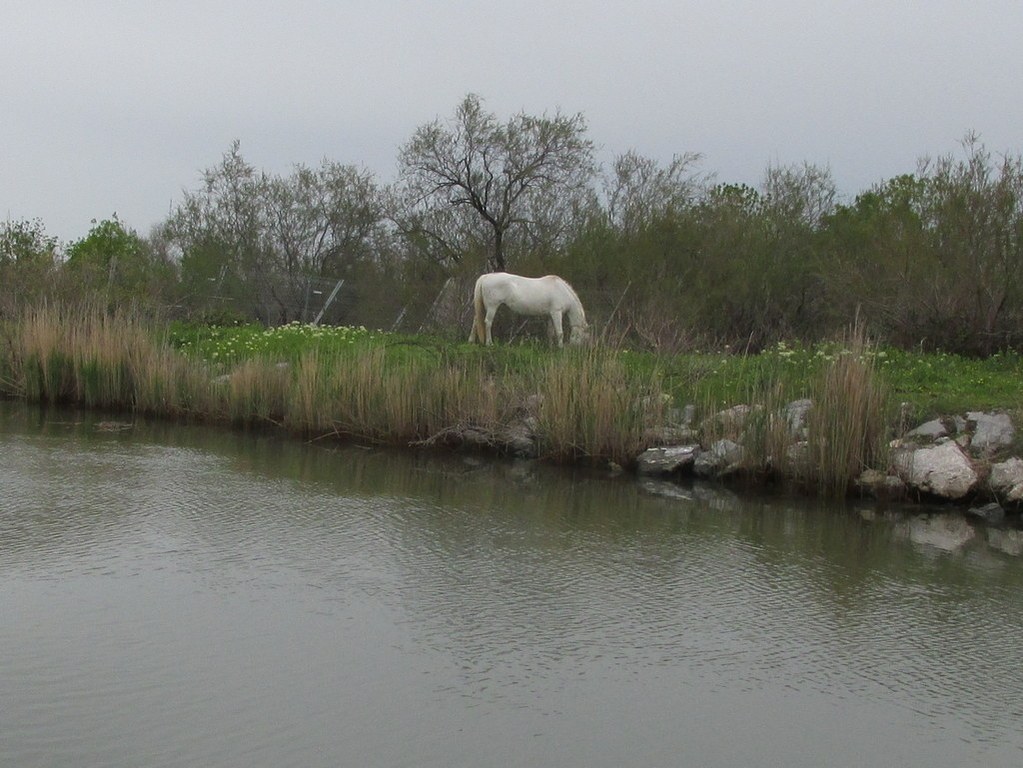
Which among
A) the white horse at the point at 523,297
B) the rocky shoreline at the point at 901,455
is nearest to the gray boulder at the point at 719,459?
the rocky shoreline at the point at 901,455

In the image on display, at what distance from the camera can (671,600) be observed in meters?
6.00

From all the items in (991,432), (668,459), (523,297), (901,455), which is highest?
(523,297)

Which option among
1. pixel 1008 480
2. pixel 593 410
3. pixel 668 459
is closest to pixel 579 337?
pixel 593 410

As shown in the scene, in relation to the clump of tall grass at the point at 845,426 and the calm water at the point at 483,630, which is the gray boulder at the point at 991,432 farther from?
the calm water at the point at 483,630

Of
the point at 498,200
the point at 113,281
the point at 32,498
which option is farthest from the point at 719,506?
the point at 498,200

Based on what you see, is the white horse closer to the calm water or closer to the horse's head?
the horse's head

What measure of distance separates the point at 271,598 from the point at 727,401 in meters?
5.81

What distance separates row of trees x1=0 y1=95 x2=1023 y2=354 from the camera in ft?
44.9

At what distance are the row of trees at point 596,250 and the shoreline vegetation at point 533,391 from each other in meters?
0.82

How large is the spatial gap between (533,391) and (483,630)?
18.6ft

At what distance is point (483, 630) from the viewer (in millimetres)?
5320

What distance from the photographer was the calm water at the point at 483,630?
13.7ft

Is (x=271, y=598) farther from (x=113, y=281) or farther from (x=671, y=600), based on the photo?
(x=113, y=281)

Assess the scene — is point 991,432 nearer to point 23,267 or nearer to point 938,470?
point 938,470
